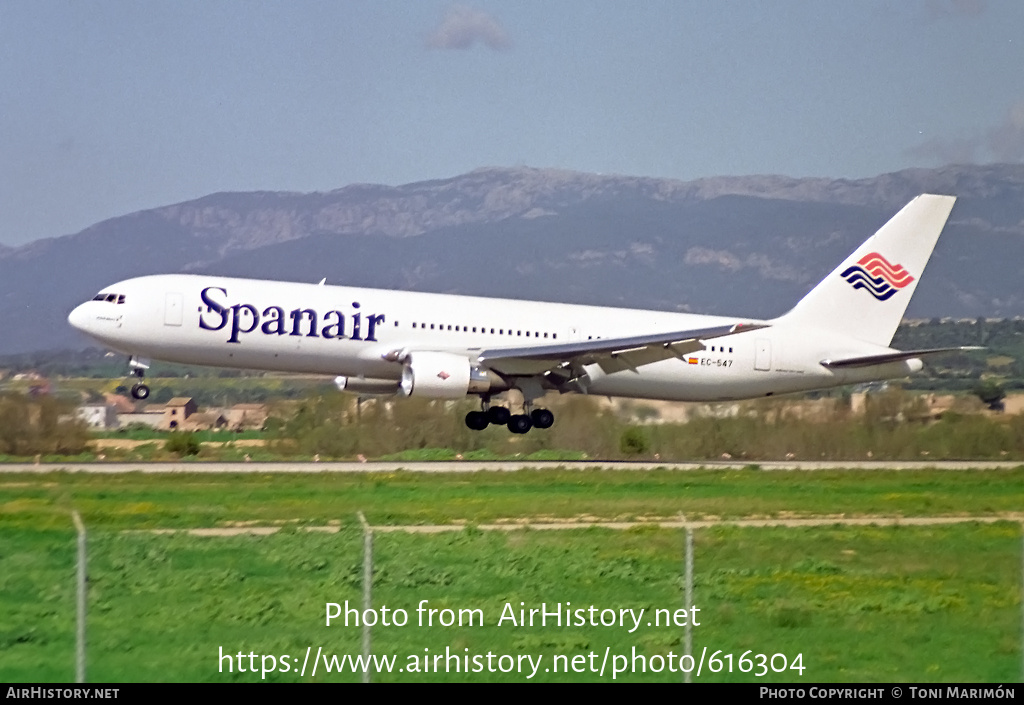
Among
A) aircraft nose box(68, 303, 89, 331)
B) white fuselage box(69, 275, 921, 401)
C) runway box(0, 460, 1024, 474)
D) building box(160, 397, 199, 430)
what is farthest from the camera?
building box(160, 397, 199, 430)

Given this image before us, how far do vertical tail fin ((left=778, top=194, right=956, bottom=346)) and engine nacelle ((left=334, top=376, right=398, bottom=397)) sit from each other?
33.3 ft

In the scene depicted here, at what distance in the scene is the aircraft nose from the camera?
3178cm

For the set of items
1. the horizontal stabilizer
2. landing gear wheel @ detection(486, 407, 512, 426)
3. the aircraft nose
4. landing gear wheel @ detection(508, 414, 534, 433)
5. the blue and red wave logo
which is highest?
the blue and red wave logo

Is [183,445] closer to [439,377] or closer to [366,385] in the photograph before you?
[366,385]

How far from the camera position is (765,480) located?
96.9 ft

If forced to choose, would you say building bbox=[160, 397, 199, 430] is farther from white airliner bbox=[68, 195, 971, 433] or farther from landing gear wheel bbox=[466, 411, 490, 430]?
white airliner bbox=[68, 195, 971, 433]

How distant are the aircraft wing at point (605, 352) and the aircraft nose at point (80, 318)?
875cm

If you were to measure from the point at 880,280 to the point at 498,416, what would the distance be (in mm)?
10947

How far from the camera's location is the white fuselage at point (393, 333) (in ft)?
103

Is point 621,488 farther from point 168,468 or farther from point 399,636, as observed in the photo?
point 399,636

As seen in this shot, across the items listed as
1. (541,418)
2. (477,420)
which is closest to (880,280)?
(541,418)

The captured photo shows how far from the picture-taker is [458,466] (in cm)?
3231

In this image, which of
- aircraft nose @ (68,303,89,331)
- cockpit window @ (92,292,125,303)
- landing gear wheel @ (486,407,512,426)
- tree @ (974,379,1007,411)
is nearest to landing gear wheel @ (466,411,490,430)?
landing gear wheel @ (486,407,512,426)

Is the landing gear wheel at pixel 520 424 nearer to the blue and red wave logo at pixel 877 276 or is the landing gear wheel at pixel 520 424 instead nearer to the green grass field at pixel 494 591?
the blue and red wave logo at pixel 877 276
